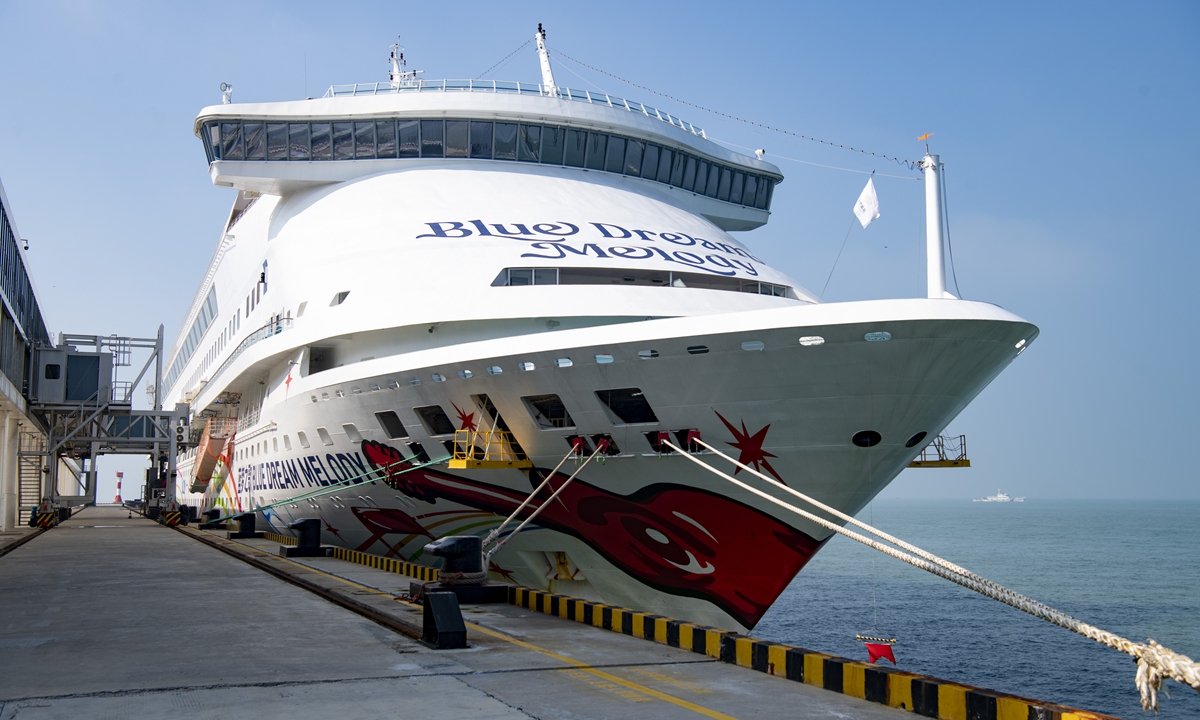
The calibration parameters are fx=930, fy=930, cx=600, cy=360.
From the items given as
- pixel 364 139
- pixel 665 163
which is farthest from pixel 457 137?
pixel 665 163

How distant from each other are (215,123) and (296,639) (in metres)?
15.3

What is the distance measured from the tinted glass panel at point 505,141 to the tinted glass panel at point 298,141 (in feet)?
14.4

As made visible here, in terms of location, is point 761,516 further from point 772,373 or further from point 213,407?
point 213,407

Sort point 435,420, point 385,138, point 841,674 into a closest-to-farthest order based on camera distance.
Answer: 1. point 841,674
2. point 435,420
3. point 385,138

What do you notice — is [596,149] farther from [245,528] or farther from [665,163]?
[245,528]

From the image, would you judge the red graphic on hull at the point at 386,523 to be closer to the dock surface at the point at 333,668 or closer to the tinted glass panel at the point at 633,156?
the dock surface at the point at 333,668

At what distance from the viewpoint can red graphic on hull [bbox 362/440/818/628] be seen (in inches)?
455

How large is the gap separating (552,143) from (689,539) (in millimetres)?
10605

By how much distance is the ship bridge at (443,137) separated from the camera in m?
19.5

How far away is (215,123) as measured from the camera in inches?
825

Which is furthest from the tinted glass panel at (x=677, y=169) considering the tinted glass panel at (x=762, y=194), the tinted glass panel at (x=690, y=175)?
the tinted glass panel at (x=762, y=194)

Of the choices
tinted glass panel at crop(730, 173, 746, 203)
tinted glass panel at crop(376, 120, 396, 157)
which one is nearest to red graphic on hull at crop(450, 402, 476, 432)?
tinted glass panel at crop(376, 120, 396, 157)

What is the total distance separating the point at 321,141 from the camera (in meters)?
20.3

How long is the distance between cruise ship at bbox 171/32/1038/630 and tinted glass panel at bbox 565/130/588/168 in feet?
0.22
